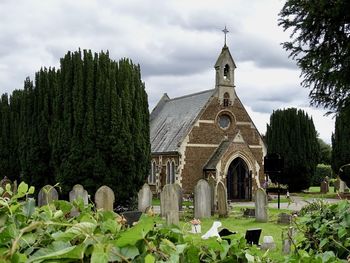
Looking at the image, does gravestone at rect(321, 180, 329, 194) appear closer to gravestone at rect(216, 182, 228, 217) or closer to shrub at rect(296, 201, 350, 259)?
gravestone at rect(216, 182, 228, 217)

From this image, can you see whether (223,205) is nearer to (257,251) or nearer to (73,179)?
(73,179)

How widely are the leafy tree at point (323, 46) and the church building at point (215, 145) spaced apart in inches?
345

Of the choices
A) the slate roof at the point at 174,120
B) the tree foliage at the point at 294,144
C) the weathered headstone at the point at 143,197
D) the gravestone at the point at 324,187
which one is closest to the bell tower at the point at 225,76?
the slate roof at the point at 174,120

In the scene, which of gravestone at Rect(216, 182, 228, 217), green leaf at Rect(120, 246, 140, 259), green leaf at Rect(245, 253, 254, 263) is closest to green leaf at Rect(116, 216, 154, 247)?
green leaf at Rect(120, 246, 140, 259)

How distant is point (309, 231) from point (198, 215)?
14855 millimetres

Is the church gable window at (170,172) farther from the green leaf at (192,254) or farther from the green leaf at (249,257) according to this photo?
the green leaf at (192,254)

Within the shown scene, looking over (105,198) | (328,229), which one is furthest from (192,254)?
(105,198)

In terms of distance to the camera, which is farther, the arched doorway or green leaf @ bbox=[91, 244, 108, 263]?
the arched doorway

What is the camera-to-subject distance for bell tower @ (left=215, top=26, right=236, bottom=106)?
31.2 meters

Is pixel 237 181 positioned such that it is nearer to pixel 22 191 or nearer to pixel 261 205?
pixel 261 205

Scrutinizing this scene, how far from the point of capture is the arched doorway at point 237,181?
30.2 meters

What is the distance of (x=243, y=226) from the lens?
1661 centimetres

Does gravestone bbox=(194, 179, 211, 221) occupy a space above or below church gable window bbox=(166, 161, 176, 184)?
Result: below

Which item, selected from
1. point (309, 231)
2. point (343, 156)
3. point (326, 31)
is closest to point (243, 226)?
point (326, 31)
